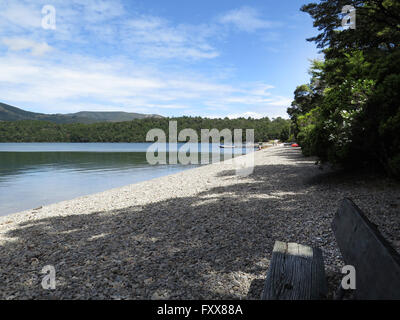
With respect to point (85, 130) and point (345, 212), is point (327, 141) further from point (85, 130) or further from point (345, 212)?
point (85, 130)

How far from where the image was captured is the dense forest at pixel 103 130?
4830 inches

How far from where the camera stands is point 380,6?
8.17 metres

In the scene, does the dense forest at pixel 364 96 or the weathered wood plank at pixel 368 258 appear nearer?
the weathered wood plank at pixel 368 258

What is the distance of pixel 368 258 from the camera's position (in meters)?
1.80

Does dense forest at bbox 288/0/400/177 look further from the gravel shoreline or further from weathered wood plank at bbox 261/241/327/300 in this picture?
weathered wood plank at bbox 261/241/327/300

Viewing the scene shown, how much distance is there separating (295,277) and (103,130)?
150 meters

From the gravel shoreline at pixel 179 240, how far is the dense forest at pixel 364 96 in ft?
3.48

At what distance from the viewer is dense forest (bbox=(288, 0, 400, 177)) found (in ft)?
23.4

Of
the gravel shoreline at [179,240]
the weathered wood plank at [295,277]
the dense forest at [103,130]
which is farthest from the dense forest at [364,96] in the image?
the dense forest at [103,130]

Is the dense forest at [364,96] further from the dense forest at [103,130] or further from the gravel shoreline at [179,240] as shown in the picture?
the dense forest at [103,130]

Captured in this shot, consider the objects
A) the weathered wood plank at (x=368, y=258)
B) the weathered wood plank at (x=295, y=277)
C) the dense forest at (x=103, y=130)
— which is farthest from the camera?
the dense forest at (x=103, y=130)

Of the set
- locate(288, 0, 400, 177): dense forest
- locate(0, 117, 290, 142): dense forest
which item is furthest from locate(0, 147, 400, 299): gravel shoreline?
locate(0, 117, 290, 142): dense forest

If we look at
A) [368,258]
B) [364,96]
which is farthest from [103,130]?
[368,258]
